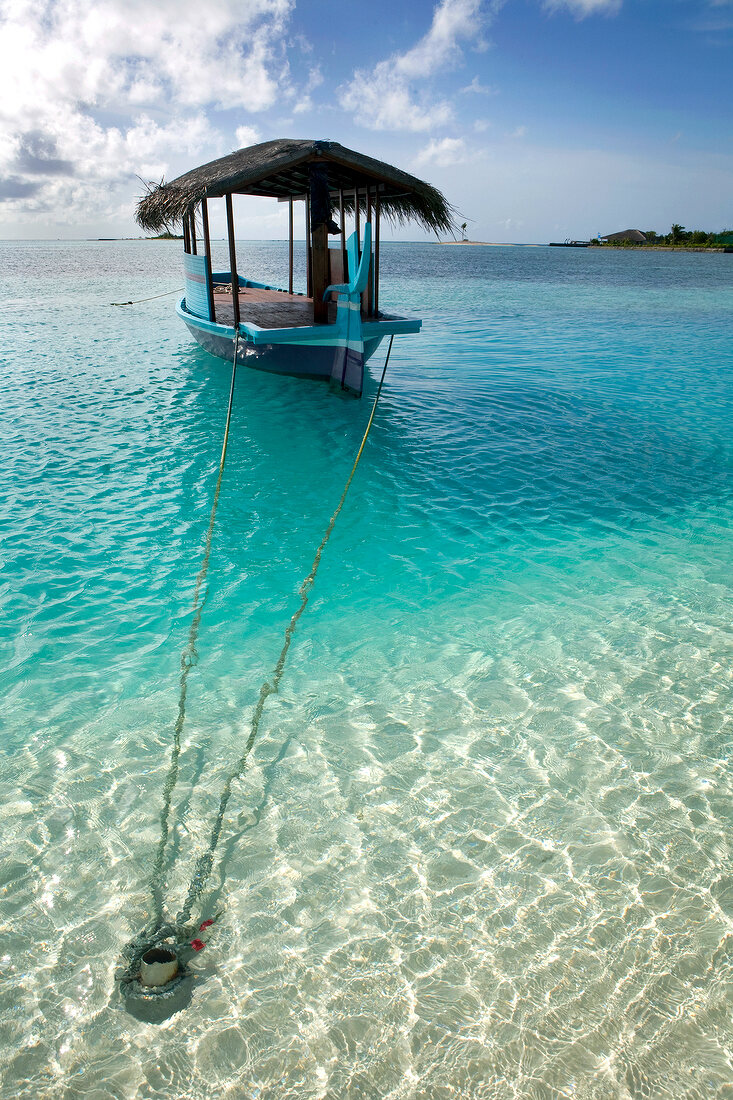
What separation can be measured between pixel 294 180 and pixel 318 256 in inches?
99.6

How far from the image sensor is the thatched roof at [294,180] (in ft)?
30.9

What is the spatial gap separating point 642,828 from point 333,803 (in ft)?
5.52

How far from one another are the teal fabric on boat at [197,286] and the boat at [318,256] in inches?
1.0

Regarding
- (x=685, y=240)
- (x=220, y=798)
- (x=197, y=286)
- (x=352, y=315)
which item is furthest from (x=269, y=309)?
(x=685, y=240)

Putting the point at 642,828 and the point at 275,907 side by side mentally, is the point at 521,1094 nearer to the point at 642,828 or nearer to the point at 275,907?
the point at 275,907

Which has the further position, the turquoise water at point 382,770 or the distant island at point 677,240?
the distant island at point 677,240

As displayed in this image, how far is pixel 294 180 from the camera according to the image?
40.1 ft

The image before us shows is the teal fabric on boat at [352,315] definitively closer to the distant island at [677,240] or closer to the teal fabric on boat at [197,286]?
the teal fabric on boat at [197,286]

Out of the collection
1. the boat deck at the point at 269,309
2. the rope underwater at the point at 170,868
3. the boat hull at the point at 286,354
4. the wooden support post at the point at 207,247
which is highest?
the wooden support post at the point at 207,247

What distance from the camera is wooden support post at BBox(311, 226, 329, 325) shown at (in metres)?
10.7

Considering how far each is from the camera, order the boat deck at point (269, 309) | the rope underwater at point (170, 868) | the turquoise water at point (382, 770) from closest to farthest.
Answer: the turquoise water at point (382, 770)
the rope underwater at point (170, 868)
the boat deck at point (269, 309)

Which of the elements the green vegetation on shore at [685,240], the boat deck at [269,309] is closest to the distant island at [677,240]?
the green vegetation on shore at [685,240]

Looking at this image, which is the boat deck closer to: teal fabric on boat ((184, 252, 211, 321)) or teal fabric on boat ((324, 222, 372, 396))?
teal fabric on boat ((184, 252, 211, 321))

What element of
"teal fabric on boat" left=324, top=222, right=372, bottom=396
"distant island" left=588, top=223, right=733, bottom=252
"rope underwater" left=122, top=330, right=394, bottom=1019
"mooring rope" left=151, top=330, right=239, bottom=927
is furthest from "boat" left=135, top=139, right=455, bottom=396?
"distant island" left=588, top=223, right=733, bottom=252
